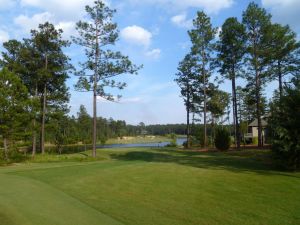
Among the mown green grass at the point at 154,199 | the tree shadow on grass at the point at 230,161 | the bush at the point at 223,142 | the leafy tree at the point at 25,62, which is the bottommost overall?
the mown green grass at the point at 154,199

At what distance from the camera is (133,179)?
11.4 meters

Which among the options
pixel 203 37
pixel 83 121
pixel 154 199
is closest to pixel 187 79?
pixel 203 37

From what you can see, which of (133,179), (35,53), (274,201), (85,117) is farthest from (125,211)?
(85,117)

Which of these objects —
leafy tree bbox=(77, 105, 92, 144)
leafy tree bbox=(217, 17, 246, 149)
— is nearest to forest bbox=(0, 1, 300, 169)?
leafy tree bbox=(217, 17, 246, 149)

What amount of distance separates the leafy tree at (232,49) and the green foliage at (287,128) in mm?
14782

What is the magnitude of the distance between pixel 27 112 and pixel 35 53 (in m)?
9.11

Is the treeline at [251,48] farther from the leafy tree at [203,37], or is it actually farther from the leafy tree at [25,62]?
the leafy tree at [25,62]

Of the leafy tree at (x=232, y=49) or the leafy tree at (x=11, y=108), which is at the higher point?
the leafy tree at (x=232, y=49)

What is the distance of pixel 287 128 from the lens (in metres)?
14.2

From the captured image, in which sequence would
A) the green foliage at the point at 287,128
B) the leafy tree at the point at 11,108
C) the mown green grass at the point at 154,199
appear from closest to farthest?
1. the mown green grass at the point at 154,199
2. the green foliage at the point at 287,128
3. the leafy tree at the point at 11,108

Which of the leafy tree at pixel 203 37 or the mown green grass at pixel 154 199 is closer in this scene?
the mown green grass at pixel 154 199

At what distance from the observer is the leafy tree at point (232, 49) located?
29766 mm

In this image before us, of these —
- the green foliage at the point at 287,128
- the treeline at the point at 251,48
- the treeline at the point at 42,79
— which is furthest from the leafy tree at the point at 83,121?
the green foliage at the point at 287,128

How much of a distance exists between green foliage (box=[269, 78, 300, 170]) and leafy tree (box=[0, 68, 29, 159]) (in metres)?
16.6
